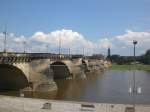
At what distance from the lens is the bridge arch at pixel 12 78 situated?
166 feet

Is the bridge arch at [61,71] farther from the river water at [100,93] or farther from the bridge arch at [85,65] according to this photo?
the bridge arch at [85,65]

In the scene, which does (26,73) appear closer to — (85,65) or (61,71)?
(61,71)

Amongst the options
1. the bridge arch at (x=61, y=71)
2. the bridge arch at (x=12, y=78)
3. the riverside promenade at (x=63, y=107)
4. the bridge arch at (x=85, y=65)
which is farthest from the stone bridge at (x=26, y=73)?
the bridge arch at (x=85, y=65)

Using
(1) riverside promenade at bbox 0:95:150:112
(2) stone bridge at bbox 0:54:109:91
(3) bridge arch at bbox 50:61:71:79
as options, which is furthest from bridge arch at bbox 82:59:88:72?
(1) riverside promenade at bbox 0:95:150:112

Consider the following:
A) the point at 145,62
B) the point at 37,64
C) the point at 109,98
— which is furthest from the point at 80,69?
the point at 145,62

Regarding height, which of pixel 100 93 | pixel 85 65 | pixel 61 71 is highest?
pixel 85 65

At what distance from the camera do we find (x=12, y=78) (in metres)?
52.7

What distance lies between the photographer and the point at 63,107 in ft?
86.9

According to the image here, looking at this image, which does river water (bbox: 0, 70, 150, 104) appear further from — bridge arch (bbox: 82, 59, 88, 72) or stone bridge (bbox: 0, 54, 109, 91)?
bridge arch (bbox: 82, 59, 88, 72)

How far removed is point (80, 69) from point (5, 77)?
36.1 meters

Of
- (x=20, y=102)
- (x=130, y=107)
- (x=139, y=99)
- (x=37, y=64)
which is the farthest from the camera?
(x=37, y=64)

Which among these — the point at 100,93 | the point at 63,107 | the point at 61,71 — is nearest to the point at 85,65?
the point at 61,71

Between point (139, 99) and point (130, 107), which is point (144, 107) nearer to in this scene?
point (130, 107)

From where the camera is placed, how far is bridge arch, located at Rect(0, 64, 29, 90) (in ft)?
166
